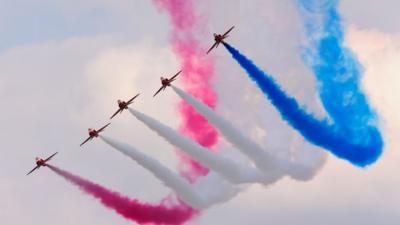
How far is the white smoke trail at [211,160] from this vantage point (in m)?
114

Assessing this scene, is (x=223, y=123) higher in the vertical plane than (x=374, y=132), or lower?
lower

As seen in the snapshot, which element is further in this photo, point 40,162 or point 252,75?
point 40,162

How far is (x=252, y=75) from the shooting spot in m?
110

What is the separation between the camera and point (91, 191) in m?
118

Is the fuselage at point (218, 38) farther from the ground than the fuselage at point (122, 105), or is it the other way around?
the fuselage at point (218, 38)

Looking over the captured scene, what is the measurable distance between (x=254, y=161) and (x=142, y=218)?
13.0m

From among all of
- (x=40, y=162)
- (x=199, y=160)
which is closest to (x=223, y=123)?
(x=199, y=160)

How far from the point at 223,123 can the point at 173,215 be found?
12386 mm

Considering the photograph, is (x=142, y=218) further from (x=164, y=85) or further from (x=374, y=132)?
(x=374, y=132)

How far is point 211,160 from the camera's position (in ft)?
379

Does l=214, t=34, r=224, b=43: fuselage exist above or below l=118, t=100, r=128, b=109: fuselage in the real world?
above

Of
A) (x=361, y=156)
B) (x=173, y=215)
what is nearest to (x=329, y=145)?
(x=361, y=156)

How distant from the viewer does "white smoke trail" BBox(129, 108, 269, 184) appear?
11375 cm

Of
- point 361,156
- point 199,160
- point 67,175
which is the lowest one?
point 67,175
